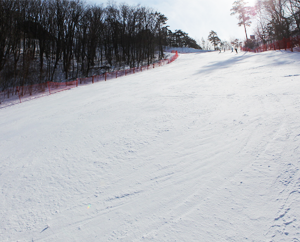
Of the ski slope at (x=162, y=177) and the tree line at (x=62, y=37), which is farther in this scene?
the tree line at (x=62, y=37)

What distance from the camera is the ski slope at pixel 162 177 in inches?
110

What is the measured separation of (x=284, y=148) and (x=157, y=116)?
13.7 ft

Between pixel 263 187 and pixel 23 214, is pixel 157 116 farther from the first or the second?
pixel 23 214

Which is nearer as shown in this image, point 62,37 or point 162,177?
point 162,177

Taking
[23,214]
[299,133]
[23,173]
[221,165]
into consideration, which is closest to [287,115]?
[299,133]

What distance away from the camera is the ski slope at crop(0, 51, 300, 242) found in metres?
2.81

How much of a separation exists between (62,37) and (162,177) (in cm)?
4051

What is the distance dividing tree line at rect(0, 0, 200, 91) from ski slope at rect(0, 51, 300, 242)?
2553cm

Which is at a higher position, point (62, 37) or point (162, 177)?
point (62, 37)

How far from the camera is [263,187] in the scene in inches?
128

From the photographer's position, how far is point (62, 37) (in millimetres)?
35719

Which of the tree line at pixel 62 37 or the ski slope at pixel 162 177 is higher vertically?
the tree line at pixel 62 37

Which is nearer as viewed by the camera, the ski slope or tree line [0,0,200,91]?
the ski slope

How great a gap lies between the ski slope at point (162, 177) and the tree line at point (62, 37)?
25531mm
